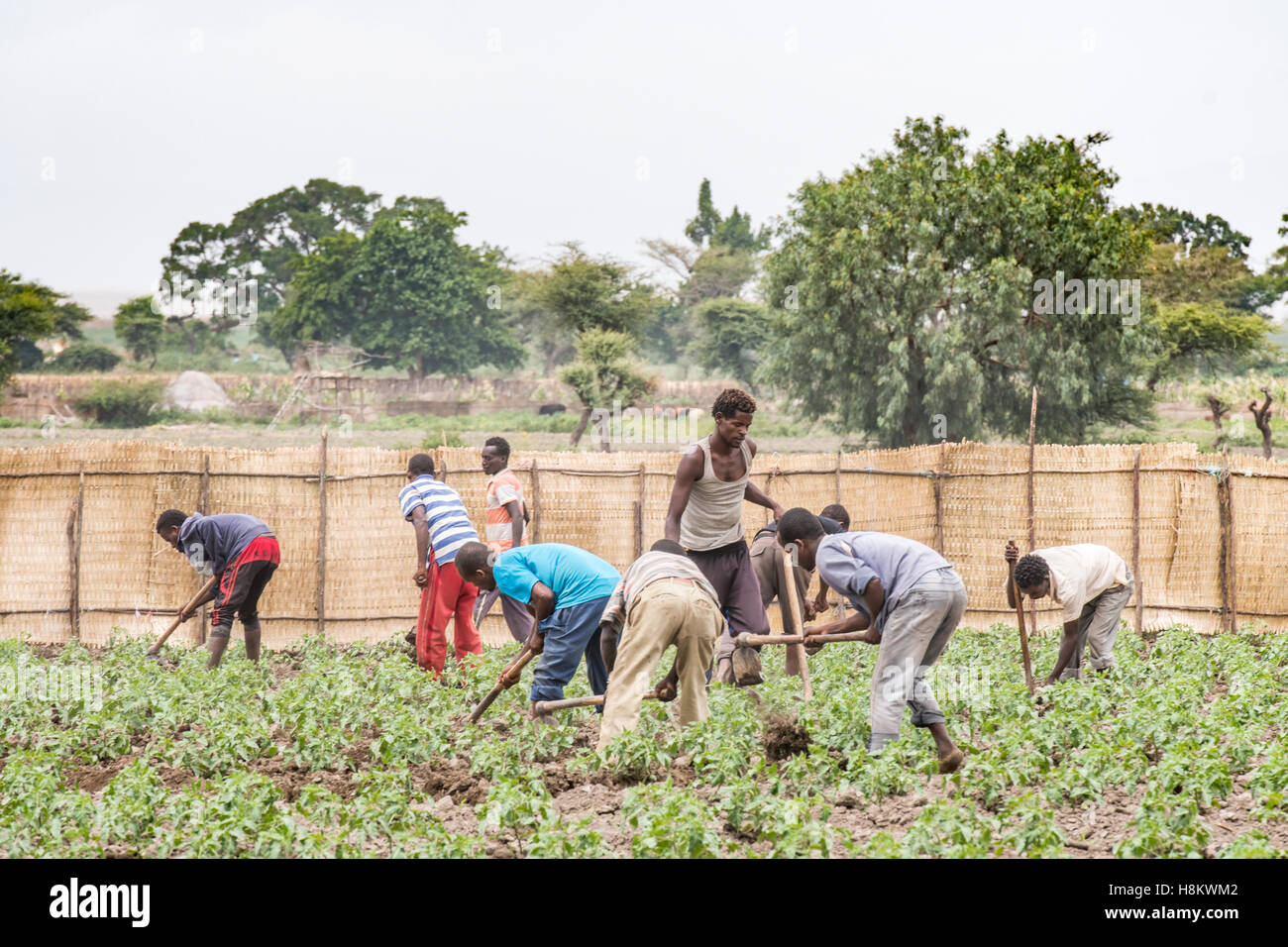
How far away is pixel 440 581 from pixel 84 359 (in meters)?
58.9

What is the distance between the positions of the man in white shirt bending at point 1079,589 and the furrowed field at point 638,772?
0.87ft

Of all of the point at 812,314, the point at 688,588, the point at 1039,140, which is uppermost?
the point at 1039,140

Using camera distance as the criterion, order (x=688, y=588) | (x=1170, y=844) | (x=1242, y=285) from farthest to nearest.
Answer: (x=1242, y=285) → (x=688, y=588) → (x=1170, y=844)

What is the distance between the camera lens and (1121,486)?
40.0 feet

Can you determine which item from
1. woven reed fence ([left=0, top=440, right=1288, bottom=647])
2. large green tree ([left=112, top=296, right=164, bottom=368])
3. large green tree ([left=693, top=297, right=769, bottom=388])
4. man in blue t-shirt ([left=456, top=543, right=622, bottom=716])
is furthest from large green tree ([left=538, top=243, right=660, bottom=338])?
man in blue t-shirt ([left=456, top=543, right=622, bottom=716])

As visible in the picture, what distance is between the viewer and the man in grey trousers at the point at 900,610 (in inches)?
245

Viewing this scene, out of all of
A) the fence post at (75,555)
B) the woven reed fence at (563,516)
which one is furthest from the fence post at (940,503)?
the fence post at (75,555)

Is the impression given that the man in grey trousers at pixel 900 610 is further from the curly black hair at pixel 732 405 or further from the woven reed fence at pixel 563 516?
the woven reed fence at pixel 563 516

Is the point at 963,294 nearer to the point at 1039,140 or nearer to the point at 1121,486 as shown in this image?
the point at 1039,140

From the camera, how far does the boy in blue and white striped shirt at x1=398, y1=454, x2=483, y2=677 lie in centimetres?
902

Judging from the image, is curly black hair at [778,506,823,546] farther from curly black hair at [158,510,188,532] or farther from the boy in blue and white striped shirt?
curly black hair at [158,510,188,532]

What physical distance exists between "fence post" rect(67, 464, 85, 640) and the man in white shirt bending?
28.5ft

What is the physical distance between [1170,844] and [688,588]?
254 centimetres
